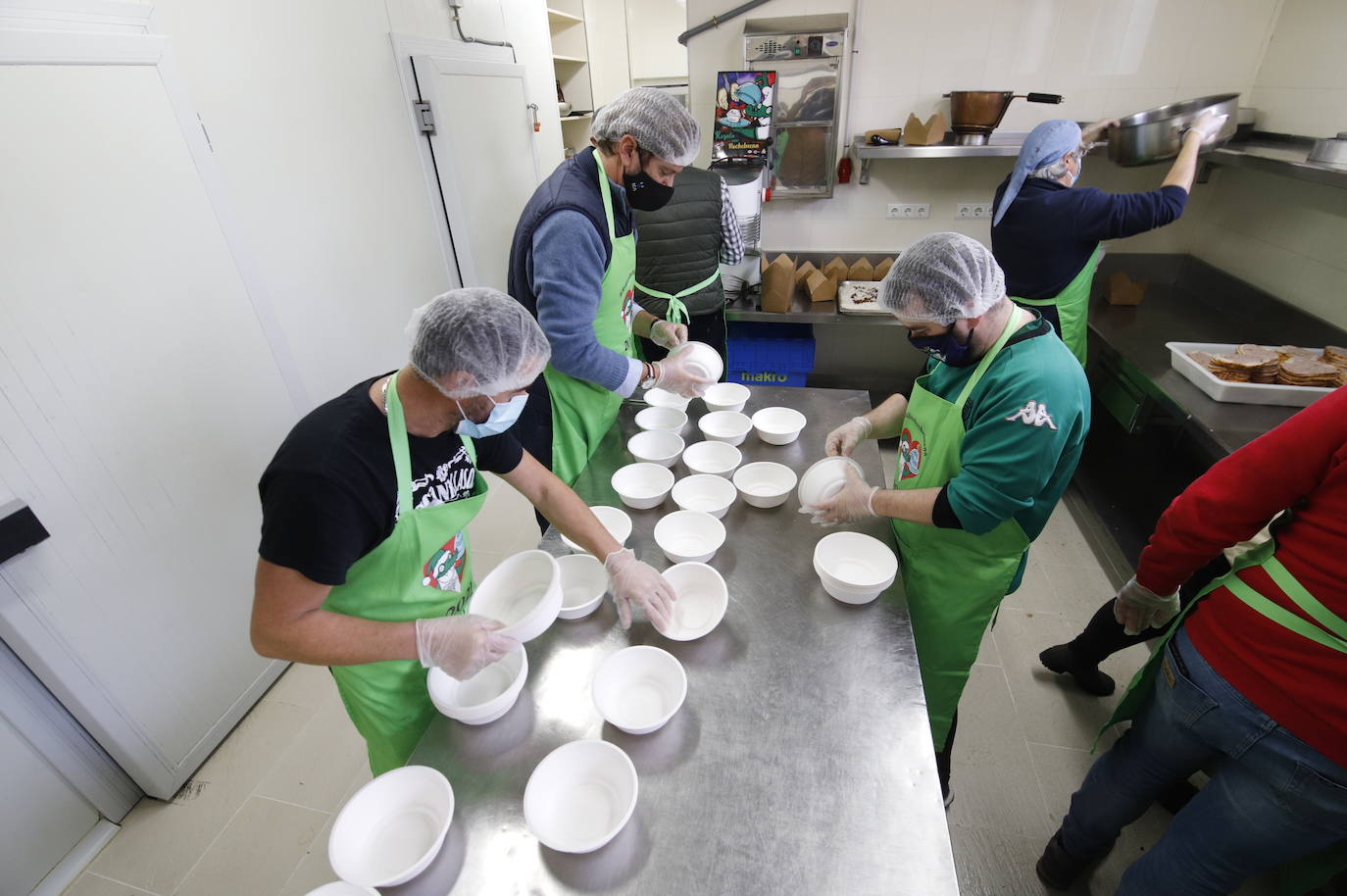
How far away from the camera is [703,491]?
1.67 metres

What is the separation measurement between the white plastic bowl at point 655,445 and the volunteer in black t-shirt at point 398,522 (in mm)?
582

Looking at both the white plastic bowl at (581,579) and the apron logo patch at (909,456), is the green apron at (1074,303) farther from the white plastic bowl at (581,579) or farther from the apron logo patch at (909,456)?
the white plastic bowl at (581,579)

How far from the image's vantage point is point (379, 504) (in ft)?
3.34

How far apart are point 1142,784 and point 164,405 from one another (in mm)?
2690

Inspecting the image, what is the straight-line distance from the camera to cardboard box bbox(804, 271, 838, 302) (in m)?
3.29

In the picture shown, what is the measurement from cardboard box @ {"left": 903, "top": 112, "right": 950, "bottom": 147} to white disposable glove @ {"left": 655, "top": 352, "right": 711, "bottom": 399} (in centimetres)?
193

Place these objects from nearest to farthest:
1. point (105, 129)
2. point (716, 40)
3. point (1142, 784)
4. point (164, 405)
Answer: point (1142, 784)
point (105, 129)
point (164, 405)
point (716, 40)

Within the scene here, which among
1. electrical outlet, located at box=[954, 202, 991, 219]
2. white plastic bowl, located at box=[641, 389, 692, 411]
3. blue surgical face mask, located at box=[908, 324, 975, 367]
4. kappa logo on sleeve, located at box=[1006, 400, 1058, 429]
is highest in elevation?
blue surgical face mask, located at box=[908, 324, 975, 367]

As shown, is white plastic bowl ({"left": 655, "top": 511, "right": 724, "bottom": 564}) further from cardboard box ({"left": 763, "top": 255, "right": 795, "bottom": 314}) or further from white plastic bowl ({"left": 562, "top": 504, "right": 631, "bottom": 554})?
cardboard box ({"left": 763, "top": 255, "right": 795, "bottom": 314})

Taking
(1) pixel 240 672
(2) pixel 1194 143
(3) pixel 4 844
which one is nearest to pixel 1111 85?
(2) pixel 1194 143

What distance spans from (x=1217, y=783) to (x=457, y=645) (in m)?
1.44

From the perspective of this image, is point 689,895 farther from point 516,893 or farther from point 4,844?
point 4,844

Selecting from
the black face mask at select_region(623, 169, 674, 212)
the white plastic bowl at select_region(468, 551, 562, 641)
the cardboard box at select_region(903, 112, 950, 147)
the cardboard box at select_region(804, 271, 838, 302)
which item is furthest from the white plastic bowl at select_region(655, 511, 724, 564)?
the cardboard box at select_region(903, 112, 950, 147)

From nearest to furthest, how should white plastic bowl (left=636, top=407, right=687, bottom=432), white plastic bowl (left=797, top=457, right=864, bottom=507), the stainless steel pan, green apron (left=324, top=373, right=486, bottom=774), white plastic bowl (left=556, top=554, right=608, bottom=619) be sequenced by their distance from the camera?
1. green apron (left=324, top=373, right=486, bottom=774)
2. white plastic bowl (left=556, top=554, right=608, bottom=619)
3. white plastic bowl (left=797, top=457, right=864, bottom=507)
4. white plastic bowl (left=636, top=407, right=687, bottom=432)
5. the stainless steel pan
